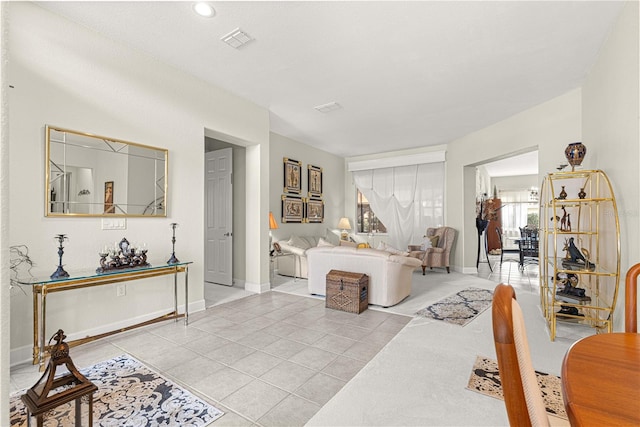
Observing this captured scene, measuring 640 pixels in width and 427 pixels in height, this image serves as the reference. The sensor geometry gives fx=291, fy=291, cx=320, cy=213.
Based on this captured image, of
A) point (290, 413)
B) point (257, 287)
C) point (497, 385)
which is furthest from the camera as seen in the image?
point (257, 287)

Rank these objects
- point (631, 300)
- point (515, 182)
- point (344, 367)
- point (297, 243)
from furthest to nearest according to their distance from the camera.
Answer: point (515, 182) < point (297, 243) < point (344, 367) < point (631, 300)

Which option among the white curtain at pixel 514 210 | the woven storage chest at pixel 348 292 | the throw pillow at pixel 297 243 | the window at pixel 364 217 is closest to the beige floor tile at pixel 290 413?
the woven storage chest at pixel 348 292

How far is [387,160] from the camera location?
24.9ft

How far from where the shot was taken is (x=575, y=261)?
2.97m

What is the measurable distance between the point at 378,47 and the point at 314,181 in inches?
169

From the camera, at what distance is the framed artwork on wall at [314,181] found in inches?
275

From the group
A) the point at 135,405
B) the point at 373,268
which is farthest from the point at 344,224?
the point at 135,405

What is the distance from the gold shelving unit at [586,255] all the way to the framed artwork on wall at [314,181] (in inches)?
181

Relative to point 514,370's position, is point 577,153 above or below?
above

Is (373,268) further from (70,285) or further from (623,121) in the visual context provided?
(70,285)

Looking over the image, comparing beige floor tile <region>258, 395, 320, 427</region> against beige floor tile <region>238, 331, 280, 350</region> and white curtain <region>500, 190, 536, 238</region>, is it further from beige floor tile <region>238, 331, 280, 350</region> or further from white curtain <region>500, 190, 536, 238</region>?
white curtain <region>500, 190, 536, 238</region>

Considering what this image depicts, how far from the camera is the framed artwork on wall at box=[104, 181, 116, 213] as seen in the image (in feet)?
9.50

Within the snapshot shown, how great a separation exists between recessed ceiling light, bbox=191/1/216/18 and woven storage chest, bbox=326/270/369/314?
3.10m

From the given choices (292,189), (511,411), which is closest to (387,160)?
(292,189)
